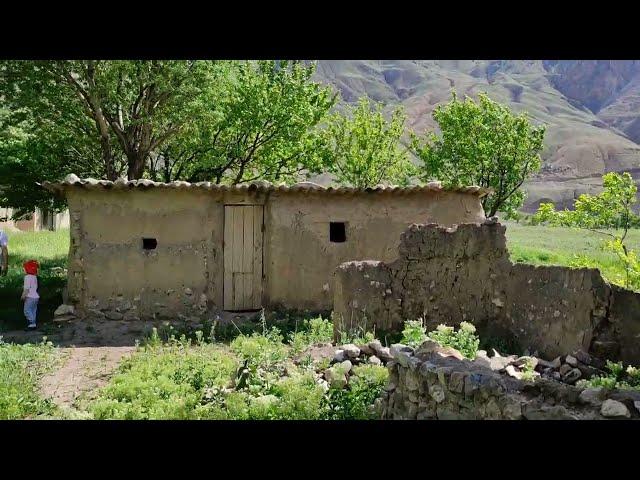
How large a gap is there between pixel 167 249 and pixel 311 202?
2.74 m

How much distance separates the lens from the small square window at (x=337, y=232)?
39.6ft

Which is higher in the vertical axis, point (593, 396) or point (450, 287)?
point (450, 287)

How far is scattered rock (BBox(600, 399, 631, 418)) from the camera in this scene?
409 centimetres

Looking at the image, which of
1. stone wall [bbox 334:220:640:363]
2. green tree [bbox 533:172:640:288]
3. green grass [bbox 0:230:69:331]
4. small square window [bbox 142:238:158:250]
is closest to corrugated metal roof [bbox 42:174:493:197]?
small square window [bbox 142:238:158:250]

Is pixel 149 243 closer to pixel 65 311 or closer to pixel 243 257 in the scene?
Result: pixel 243 257

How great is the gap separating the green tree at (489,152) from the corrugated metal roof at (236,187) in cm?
759

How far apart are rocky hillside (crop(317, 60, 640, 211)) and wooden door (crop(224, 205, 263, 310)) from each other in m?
53.1

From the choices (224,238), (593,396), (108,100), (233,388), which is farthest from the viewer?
(108,100)

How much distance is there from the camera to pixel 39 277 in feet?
49.6

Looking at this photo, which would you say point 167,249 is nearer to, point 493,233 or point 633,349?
point 493,233

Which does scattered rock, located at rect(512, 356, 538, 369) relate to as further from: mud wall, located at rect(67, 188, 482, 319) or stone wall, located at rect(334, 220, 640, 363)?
mud wall, located at rect(67, 188, 482, 319)

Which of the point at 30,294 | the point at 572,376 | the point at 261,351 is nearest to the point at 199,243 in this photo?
the point at 30,294

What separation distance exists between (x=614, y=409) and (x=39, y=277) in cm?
1391
